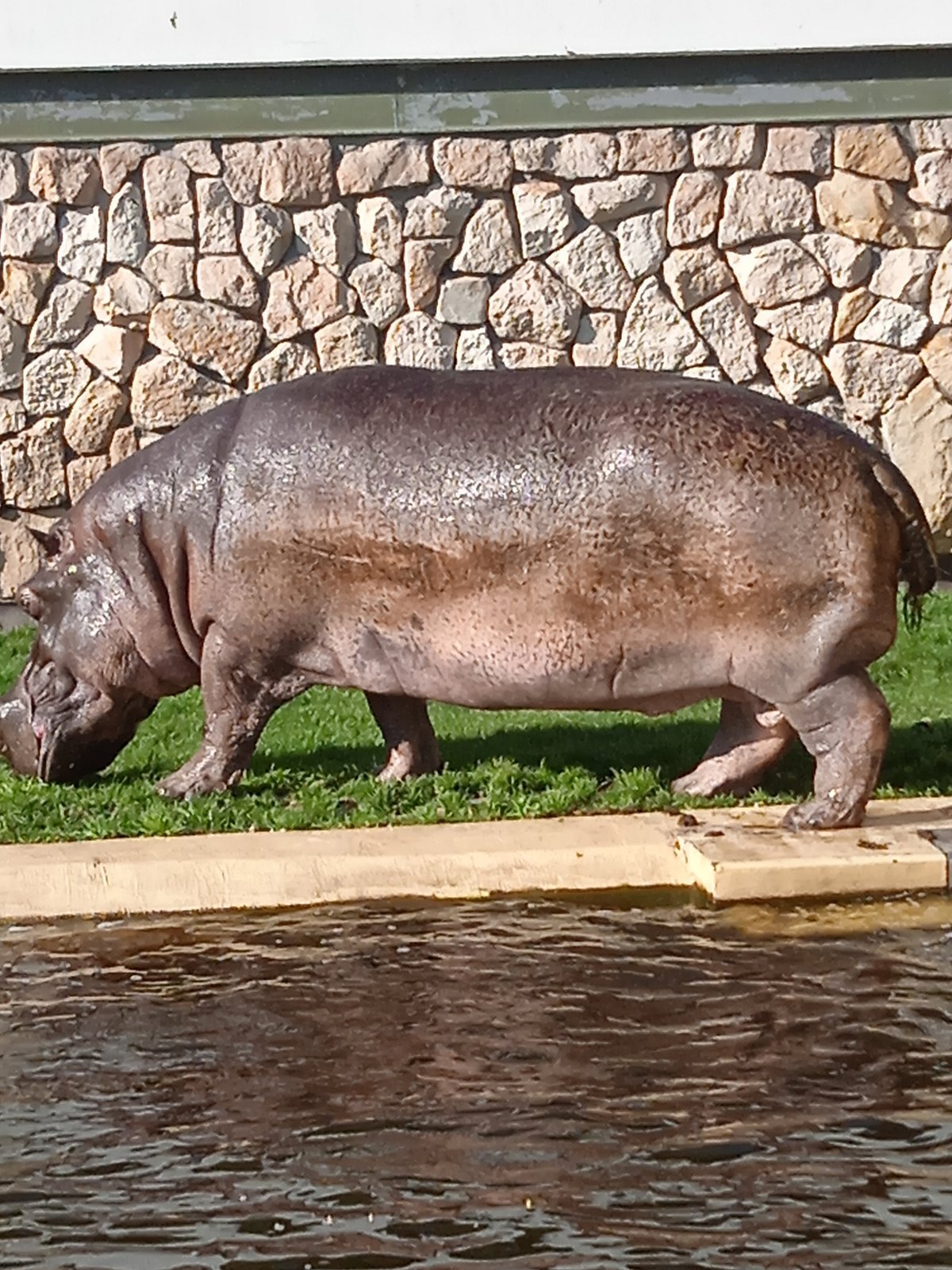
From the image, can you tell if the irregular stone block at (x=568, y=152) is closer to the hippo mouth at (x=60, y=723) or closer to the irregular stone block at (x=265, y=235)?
the irregular stone block at (x=265, y=235)

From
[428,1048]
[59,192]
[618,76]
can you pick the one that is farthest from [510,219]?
[428,1048]

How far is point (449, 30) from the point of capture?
31.9 feet

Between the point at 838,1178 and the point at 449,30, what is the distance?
7173 millimetres

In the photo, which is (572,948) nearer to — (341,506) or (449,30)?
(341,506)

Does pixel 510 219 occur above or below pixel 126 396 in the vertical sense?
above

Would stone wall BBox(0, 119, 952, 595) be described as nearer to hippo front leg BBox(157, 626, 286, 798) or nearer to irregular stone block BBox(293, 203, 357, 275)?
irregular stone block BBox(293, 203, 357, 275)

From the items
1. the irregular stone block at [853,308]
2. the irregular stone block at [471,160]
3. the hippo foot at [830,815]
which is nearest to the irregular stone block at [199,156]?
the irregular stone block at [471,160]

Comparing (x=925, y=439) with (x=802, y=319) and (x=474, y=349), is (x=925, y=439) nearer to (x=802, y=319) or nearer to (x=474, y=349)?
(x=802, y=319)

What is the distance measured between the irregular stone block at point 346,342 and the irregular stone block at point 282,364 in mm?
43

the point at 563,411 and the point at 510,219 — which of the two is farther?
the point at 510,219

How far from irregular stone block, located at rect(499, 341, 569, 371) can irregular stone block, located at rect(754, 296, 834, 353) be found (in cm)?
98

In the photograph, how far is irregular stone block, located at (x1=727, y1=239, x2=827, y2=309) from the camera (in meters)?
10.1

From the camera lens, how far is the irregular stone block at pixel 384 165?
9.93m

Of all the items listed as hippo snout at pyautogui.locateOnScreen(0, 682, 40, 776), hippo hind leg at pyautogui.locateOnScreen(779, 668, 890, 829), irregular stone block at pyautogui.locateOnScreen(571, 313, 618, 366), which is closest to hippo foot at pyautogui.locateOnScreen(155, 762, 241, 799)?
hippo snout at pyautogui.locateOnScreen(0, 682, 40, 776)
